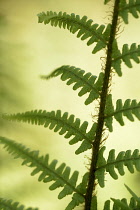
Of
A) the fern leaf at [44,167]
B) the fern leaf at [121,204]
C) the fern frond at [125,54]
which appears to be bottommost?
the fern leaf at [121,204]

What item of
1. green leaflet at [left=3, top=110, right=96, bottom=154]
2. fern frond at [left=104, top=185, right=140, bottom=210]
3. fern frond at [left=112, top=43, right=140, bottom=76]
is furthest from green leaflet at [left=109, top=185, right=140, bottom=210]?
fern frond at [left=112, top=43, right=140, bottom=76]

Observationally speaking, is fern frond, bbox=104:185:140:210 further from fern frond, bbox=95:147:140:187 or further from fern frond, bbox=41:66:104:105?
fern frond, bbox=41:66:104:105

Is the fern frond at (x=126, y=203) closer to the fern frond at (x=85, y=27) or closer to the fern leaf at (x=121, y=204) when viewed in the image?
the fern leaf at (x=121, y=204)

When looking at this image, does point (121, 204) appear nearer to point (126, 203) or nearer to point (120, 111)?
point (126, 203)

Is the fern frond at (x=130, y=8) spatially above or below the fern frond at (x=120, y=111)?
above

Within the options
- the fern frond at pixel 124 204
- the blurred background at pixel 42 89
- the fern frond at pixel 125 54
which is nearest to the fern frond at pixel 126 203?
the fern frond at pixel 124 204

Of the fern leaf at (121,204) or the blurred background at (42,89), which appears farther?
the blurred background at (42,89)

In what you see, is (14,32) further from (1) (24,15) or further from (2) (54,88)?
(2) (54,88)

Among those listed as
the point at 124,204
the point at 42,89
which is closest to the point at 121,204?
the point at 124,204
